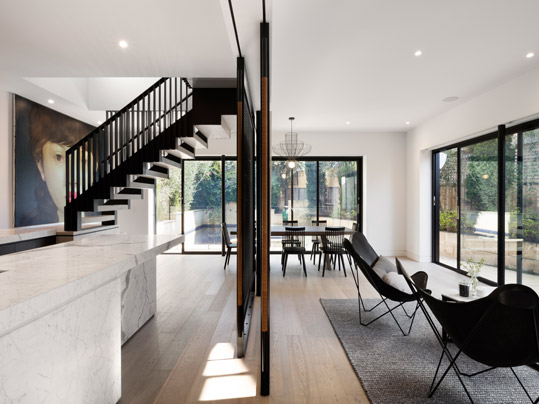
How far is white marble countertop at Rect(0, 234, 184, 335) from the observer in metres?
1.13

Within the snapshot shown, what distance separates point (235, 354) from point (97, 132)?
398 centimetres

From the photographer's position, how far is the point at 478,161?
17.5 feet

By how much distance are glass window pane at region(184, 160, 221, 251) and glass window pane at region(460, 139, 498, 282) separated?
5.18 meters

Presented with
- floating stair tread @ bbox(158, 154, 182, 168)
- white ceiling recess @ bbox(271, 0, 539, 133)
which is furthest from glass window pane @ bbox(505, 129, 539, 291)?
floating stair tread @ bbox(158, 154, 182, 168)

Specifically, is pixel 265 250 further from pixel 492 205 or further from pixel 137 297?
pixel 492 205

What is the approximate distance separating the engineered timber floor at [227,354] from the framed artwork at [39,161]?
8.41ft

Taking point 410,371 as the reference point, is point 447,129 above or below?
above

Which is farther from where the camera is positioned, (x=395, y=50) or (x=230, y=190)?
(x=230, y=190)

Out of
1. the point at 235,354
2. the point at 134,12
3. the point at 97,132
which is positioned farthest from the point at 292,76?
the point at 235,354

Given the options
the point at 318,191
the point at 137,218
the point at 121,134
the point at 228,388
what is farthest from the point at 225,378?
the point at 318,191

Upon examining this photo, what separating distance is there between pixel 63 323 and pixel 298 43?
3.19m

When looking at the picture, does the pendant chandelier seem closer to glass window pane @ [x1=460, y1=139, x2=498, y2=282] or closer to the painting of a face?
glass window pane @ [x1=460, y1=139, x2=498, y2=282]

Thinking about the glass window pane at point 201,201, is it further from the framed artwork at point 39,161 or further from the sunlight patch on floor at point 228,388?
the sunlight patch on floor at point 228,388

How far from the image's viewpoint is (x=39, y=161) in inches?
208
